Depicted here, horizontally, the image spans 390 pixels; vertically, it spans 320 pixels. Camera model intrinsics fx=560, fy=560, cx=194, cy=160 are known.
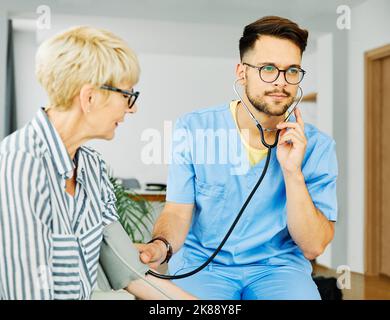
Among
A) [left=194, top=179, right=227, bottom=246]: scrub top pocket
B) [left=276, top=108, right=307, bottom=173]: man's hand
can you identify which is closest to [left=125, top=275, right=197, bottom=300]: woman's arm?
[left=194, top=179, right=227, bottom=246]: scrub top pocket

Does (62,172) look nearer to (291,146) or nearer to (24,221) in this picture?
(24,221)

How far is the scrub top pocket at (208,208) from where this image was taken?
1089 mm

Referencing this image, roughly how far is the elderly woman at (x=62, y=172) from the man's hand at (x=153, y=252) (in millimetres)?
109

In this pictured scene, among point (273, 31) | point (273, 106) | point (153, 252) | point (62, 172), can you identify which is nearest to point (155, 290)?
point (153, 252)

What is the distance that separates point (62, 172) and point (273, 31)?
0.48 metres

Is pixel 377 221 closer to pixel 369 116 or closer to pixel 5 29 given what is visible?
pixel 369 116

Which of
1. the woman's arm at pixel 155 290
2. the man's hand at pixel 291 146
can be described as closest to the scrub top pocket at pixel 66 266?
the woman's arm at pixel 155 290

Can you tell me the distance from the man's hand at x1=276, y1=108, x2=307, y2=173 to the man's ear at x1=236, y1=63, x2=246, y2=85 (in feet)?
0.39

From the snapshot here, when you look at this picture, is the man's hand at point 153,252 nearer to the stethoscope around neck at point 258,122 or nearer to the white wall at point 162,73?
the white wall at point 162,73

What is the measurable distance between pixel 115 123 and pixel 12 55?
11.2 inches

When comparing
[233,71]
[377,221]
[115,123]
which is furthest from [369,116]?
[115,123]

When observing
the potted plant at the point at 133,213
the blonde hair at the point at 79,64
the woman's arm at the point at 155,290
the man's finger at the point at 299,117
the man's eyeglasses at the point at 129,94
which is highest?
the blonde hair at the point at 79,64

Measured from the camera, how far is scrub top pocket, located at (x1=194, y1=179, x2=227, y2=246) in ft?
3.57

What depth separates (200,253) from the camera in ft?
3.64
